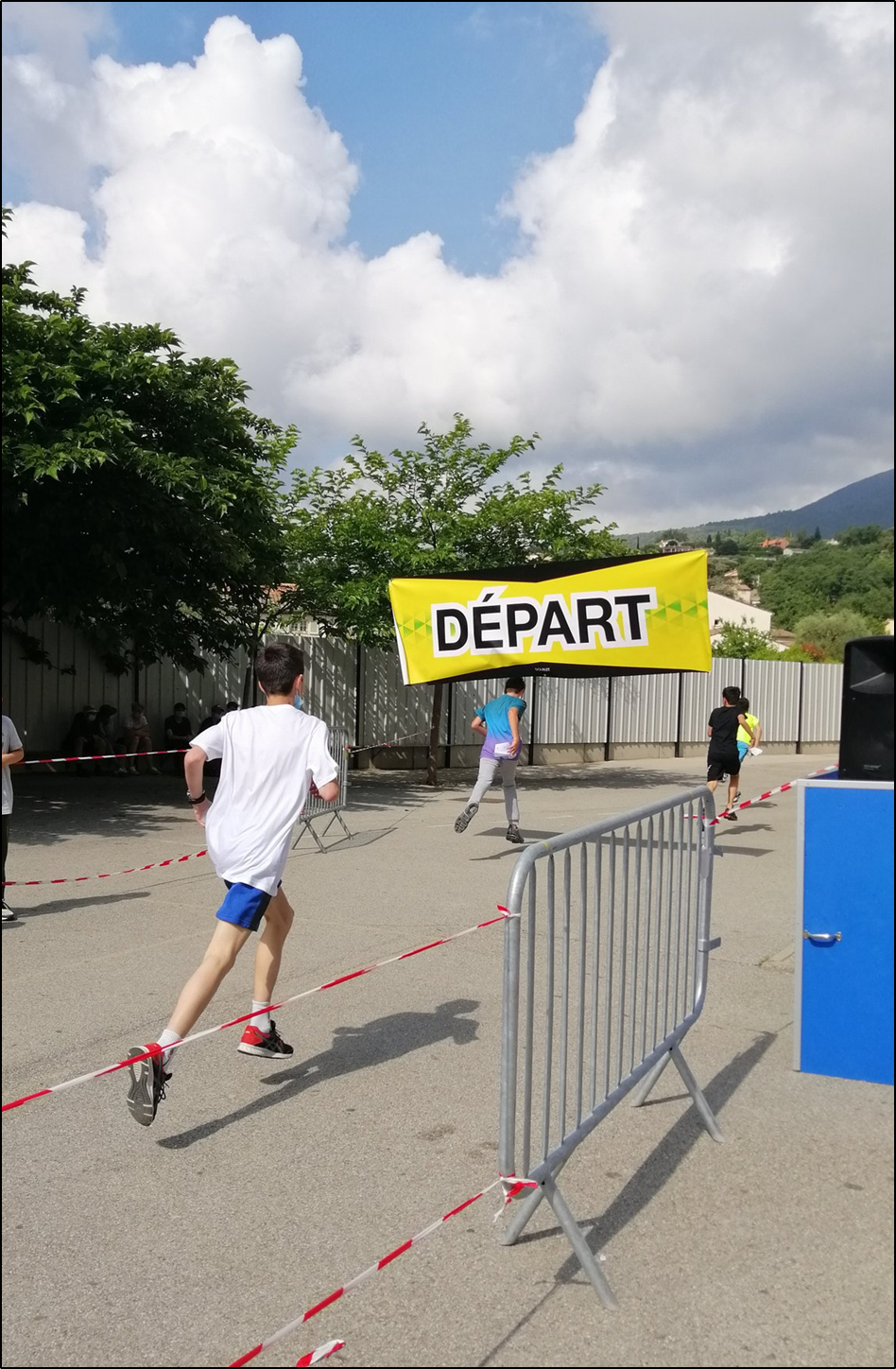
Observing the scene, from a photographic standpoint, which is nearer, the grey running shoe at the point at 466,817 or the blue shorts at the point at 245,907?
the blue shorts at the point at 245,907

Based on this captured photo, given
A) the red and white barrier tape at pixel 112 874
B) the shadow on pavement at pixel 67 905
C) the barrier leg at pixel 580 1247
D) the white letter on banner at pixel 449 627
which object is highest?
the white letter on banner at pixel 449 627

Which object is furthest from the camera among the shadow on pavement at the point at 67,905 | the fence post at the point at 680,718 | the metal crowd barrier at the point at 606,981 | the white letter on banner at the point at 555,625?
the fence post at the point at 680,718

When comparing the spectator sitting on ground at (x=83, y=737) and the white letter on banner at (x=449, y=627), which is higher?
A: the white letter on banner at (x=449, y=627)

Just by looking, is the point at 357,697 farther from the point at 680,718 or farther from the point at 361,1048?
the point at 361,1048

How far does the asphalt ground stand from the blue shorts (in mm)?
726

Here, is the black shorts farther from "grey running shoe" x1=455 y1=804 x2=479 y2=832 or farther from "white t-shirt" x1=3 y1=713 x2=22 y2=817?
"white t-shirt" x1=3 y1=713 x2=22 y2=817

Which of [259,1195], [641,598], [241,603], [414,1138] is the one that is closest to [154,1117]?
[259,1195]

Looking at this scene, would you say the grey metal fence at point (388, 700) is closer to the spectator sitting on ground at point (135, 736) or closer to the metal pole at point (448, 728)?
the metal pole at point (448, 728)

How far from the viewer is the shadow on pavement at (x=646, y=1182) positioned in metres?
3.24

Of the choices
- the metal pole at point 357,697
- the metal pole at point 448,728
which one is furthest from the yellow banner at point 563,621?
the metal pole at point 448,728

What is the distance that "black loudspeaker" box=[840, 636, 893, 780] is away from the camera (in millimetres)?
1396

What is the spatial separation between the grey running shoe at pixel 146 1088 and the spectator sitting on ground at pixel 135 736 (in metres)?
15.5

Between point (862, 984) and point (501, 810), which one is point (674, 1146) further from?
point (501, 810)

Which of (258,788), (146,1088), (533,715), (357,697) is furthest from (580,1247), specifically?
(533,715)
